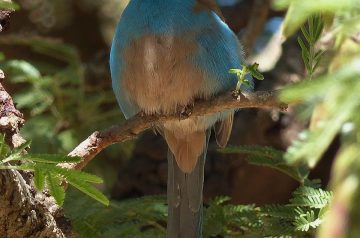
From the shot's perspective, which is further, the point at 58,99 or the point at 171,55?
the point at 58,99

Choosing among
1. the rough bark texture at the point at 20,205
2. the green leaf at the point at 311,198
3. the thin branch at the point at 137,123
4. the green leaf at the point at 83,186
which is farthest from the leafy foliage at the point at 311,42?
the rough bark texture at the point at 20,205

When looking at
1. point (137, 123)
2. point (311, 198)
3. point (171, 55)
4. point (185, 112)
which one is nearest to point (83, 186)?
point (137, 123)

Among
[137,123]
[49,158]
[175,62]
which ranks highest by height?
[175,62]

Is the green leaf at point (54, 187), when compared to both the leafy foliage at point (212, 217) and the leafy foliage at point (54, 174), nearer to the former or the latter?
the leafy foliage at point (54, 174)

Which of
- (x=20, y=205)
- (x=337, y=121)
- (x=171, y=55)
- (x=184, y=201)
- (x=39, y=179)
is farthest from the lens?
(x=184, y=201)

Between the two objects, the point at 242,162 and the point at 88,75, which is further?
the point at 88,75

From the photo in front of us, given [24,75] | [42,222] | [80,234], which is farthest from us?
[24,75]

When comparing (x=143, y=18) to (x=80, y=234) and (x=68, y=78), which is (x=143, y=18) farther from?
(x=68, y=78)

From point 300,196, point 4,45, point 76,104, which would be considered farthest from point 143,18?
point 4,45

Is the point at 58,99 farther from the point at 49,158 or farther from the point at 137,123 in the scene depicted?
the point at 49,158
